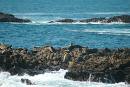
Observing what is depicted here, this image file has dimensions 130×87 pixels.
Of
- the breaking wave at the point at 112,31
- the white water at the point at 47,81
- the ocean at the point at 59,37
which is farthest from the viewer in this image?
the breaking wave at the point at 112,31

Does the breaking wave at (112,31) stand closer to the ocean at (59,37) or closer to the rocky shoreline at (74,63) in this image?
the ocean at (59,37)

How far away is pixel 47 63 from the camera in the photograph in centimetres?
5294

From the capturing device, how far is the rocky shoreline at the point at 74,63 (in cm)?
4747

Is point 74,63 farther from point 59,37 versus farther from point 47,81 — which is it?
point 59,37

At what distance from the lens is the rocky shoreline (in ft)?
156

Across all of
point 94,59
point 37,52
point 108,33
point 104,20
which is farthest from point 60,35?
point 94,59

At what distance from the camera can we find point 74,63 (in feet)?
165

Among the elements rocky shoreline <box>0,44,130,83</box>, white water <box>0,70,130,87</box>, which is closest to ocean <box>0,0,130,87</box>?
white water <box>0,70,130,87</box>

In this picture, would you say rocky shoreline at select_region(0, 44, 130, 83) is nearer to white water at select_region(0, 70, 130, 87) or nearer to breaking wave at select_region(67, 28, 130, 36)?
white water at select_region(0, 70, 130, 87)

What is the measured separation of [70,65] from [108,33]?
4655cm

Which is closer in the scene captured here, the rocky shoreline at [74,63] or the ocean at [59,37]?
the ocean at [59,37]

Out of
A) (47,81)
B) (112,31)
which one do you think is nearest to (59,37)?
(112,31)

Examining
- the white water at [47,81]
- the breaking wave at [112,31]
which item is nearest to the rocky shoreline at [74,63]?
the white water at [47,81]

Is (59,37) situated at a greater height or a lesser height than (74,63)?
lesser
